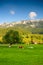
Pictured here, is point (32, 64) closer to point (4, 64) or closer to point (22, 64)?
point (22, 64)

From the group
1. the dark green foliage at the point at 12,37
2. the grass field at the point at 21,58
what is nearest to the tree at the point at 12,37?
the dark green foliage at the point at 12,37

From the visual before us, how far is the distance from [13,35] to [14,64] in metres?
72.6

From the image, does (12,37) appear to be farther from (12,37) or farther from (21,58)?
(21,58)

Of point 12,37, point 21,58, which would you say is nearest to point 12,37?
point 12,37

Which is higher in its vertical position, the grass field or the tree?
the tree

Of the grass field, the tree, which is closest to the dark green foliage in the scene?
the tree

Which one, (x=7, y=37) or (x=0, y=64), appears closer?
(x=0, y=64)

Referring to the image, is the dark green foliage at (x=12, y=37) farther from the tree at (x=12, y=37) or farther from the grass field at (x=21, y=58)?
the grass field at (x=21, y=58)

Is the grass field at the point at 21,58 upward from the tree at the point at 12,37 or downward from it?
downward

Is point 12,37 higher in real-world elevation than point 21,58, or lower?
higher

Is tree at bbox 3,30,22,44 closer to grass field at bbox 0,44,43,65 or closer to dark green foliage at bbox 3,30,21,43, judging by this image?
dark green foliage at bbox 3,30,21,43

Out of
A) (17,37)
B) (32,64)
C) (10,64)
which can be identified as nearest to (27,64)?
(32,64)

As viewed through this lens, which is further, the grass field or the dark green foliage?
the dark green foliage

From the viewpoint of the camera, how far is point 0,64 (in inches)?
881
